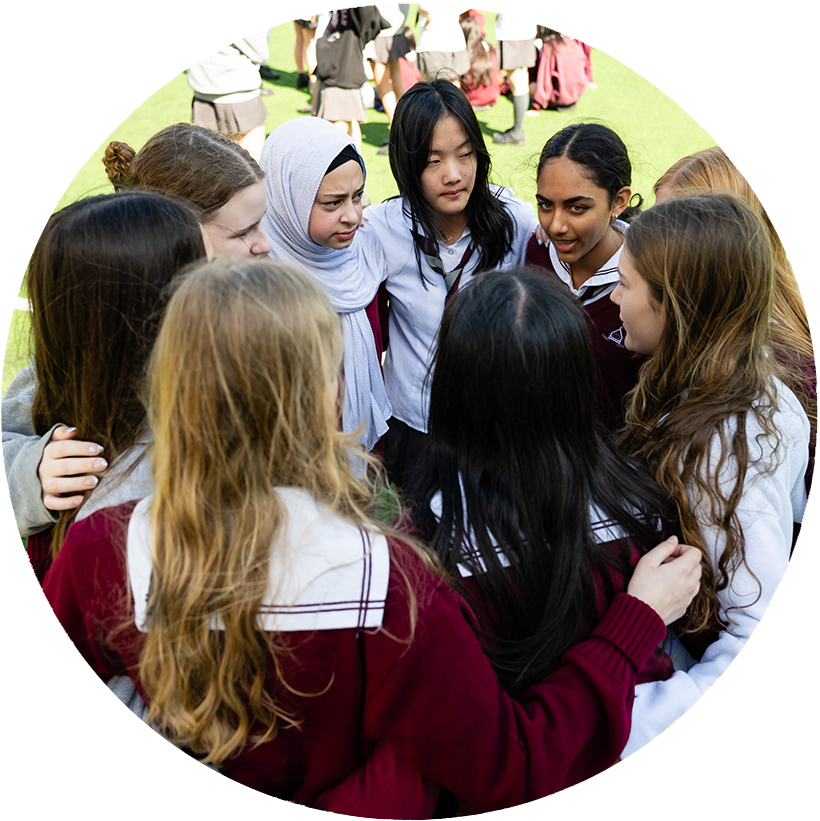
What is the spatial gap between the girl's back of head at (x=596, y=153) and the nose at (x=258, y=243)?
3.16 ft

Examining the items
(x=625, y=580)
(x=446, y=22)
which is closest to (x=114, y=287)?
(x=625, y=580)

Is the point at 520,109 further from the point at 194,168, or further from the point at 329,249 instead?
the point at 194,168

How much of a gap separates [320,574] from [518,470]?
1.53 feet

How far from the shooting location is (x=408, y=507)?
1.44m

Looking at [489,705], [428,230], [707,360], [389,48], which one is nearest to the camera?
[489,705]

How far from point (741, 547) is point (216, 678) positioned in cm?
113

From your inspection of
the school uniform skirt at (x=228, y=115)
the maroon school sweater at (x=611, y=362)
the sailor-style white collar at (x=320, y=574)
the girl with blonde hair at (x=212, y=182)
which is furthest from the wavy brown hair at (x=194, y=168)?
the school uniform skirt at (x=228, y=115)

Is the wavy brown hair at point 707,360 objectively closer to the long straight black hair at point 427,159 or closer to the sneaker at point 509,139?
the long straight black hair at point 427,159

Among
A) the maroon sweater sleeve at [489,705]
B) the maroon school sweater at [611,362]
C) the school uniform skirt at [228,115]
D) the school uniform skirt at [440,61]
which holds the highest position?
the school uniform skirt at [440,61]

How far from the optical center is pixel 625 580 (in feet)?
4.89

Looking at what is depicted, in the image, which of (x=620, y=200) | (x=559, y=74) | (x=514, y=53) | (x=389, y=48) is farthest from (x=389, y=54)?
(x=620, y=200)

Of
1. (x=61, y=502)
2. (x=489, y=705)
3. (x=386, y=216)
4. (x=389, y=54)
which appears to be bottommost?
(x=489, y=705)

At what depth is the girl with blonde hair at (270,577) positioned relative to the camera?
111 centimetres

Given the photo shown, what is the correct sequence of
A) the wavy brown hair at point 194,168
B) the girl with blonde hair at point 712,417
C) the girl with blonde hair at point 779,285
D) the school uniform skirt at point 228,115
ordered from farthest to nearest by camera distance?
the school uniform skirt at point 228,115
the wavy brown hair at point 194,168
the girl with blonde hair at point 779,285
the girl with blonde hair at point 712,417
